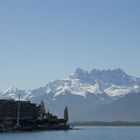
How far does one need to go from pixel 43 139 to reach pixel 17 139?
21.8 feet

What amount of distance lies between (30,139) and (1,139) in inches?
300

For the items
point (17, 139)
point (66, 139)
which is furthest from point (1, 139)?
point (66, 139)

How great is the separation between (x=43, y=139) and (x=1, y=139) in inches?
414

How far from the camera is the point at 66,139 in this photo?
500ft

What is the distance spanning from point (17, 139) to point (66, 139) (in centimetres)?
1326

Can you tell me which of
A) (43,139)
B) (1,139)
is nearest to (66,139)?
(43,139)

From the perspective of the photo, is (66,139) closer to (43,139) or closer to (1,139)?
(43,139)

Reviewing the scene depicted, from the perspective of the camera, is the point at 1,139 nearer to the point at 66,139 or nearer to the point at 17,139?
the point at 17,139

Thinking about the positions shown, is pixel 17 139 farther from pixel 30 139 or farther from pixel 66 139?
pixel 66 139

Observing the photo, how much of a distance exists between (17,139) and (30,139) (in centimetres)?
327

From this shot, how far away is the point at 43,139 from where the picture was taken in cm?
14875

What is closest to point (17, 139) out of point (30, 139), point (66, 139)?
point (30, 139)

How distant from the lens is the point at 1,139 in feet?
487

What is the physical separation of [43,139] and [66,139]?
675 centimetres
